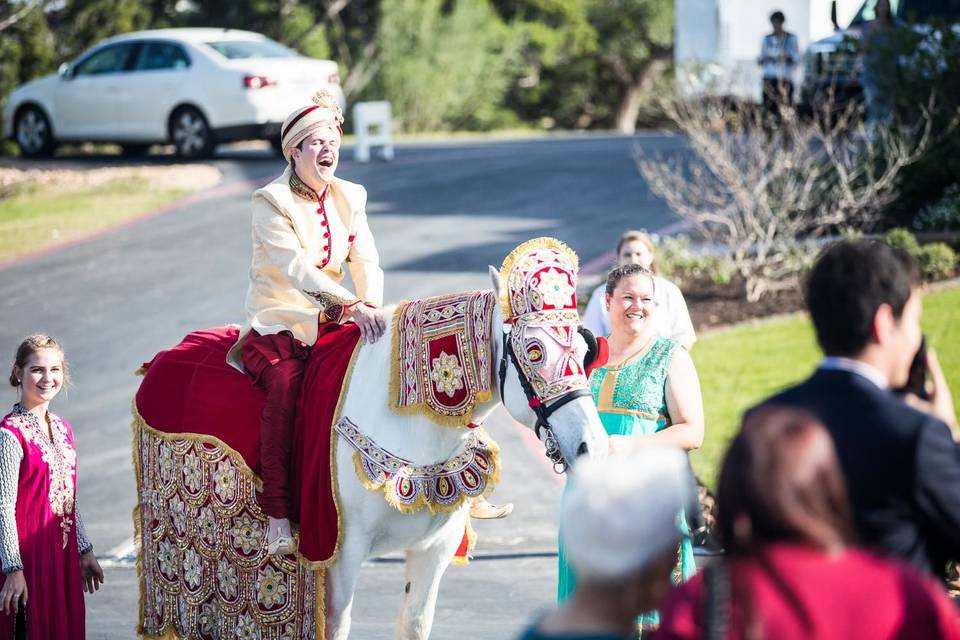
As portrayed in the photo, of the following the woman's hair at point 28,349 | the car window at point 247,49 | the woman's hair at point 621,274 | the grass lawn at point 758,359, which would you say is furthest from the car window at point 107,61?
the woman's hair at point 621,274

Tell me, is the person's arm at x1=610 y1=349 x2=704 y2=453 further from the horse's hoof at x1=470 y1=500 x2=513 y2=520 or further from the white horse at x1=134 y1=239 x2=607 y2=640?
the white horse at x1=134 y1=239 x2=607 y2=640

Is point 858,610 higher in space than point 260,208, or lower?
lower

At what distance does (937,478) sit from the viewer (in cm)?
293

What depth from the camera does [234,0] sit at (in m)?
33.8

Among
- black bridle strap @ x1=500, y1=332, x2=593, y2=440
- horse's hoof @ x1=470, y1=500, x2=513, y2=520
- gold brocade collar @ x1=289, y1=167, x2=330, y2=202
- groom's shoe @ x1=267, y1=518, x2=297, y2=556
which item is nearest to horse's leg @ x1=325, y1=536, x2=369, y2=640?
groom's shoe @ x1=267, y1=518, x2=297, y2=556

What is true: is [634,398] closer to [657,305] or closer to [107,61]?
[657,305]

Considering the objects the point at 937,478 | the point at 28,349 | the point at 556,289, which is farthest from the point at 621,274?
the point at 937,478

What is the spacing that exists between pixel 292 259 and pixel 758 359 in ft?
23.8

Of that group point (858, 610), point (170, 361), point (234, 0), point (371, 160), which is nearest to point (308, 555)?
point (170, 361)

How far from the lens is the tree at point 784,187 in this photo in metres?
13.1

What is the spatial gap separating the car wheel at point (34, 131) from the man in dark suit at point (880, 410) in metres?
20.6

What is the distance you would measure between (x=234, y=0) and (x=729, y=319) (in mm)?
24442

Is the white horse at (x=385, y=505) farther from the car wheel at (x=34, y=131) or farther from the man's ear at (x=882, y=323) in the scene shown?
the car wheel at (x=34, y=131)

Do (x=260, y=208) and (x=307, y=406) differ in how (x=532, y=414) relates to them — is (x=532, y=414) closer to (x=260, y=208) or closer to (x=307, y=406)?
(x=307, y=406)
